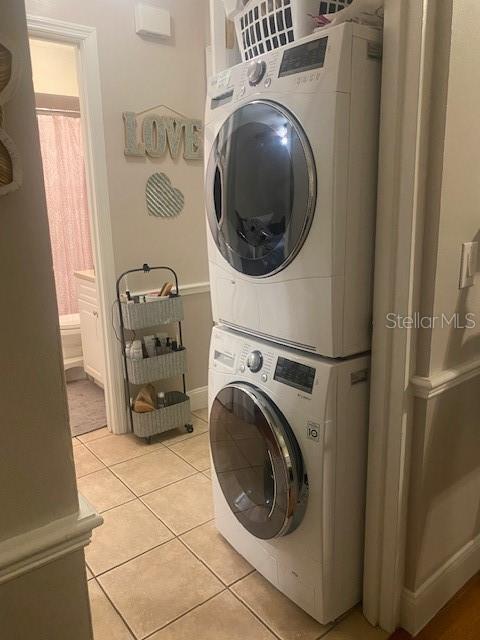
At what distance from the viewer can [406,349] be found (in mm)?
1350

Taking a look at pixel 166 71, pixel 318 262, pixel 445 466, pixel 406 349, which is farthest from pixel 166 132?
pixel 445 466

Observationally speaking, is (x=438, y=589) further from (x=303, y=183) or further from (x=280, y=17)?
(x=280, y=17)

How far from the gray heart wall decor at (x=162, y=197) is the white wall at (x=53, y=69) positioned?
5.36 feet

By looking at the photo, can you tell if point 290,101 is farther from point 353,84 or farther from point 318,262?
point 318,262

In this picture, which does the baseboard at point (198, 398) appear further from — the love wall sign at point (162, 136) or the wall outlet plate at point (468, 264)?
the wall outlet plate at point (468, 264)

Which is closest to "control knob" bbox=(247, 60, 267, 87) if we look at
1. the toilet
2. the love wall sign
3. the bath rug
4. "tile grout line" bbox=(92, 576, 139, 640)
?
the love wall sign

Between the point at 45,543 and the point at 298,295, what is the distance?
0.90 metres

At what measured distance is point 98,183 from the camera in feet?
8.41

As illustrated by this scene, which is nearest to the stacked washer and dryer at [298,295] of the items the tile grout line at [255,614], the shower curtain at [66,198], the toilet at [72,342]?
the tile grout line at [255,614]

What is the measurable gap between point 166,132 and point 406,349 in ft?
6.50

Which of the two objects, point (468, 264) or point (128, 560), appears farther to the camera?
point (128, 560)

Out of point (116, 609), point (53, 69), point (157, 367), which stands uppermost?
point (53, 69)

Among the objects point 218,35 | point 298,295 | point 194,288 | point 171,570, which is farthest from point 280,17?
point 171,570

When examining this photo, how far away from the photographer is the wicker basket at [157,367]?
270 cm
